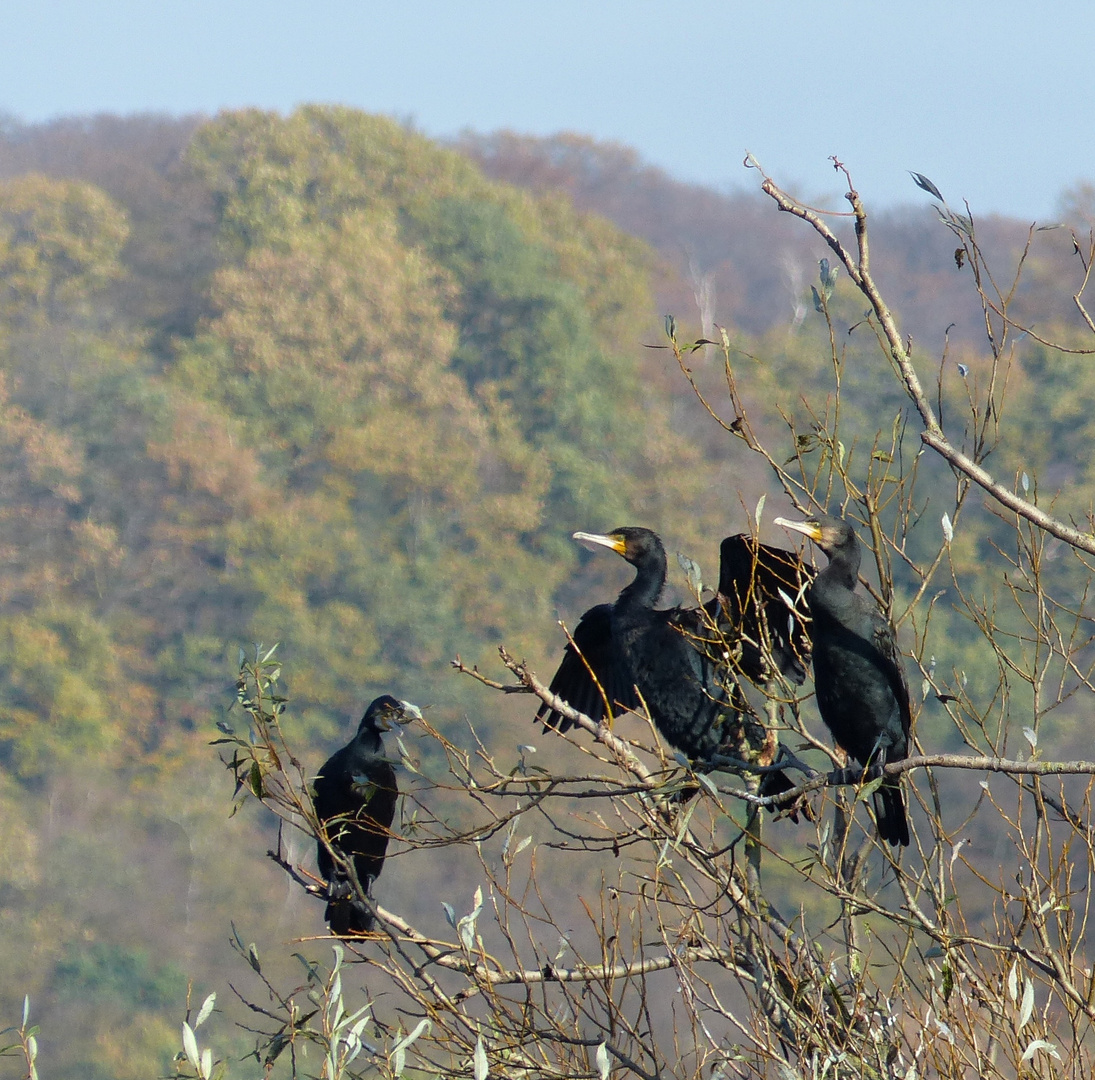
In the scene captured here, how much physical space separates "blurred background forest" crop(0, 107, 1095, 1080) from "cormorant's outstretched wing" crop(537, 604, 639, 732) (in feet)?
45.5

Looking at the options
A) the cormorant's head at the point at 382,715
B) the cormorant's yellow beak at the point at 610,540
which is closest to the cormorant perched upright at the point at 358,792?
the cormorant's head at the point at 382,715

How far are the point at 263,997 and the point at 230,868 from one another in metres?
4.36

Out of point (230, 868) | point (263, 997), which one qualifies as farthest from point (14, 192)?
point (263, 997)

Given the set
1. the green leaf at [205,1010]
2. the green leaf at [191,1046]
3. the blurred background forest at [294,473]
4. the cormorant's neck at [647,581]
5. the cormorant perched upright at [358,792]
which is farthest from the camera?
the blurred background forest at [294,473]

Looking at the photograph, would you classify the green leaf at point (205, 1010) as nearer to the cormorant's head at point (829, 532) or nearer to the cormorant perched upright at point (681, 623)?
the cormorant perched upright at point (681, 623)

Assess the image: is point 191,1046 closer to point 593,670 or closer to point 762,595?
point 762,595

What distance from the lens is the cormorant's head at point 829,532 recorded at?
12.2ft

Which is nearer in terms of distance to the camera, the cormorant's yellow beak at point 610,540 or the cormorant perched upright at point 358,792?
the cormorant perched upright at point 358,792

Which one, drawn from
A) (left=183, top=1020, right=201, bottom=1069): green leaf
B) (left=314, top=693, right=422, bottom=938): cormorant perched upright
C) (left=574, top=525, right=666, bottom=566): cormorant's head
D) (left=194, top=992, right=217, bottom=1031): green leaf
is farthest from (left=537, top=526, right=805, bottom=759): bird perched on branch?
(left=183, top=1020, right=201, bottom=1069): green leaf

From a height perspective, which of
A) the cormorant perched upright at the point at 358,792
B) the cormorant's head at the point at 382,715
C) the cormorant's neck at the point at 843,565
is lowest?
the cormorant perched upright at the point at 358,792

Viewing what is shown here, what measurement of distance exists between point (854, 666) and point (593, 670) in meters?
1.01

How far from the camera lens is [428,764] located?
22484 millimetres

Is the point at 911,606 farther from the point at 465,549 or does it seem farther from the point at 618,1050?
the point at 465,549

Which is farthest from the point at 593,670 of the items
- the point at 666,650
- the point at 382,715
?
the point at 382,715
